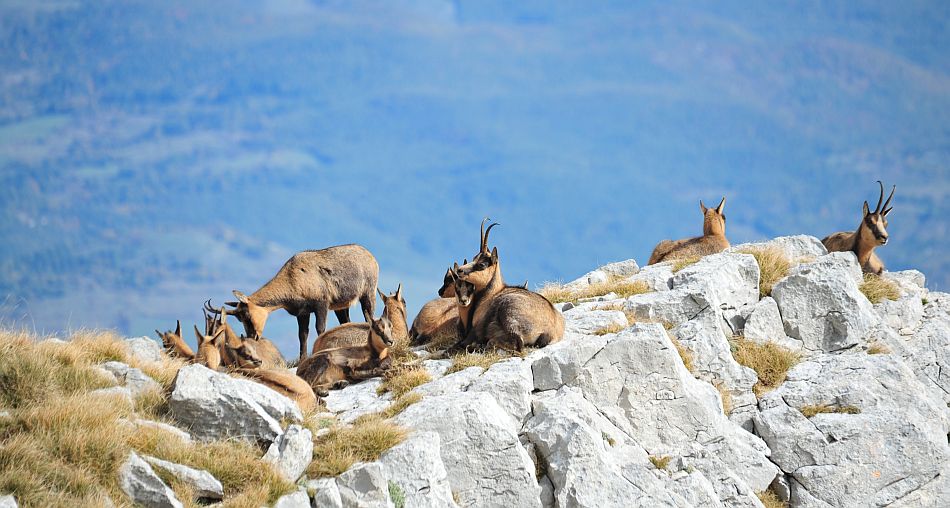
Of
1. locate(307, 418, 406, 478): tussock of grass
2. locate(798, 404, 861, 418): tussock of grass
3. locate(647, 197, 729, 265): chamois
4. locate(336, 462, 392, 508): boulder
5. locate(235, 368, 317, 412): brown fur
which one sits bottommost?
locate(336, 462, 392, 508): boulder

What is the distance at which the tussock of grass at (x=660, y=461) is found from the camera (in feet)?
39.9

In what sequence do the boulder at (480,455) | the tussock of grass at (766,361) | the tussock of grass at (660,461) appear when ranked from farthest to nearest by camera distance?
the tussock of grass at (766,361), the tussock of grass at (660,461), the boulder at (480,455)

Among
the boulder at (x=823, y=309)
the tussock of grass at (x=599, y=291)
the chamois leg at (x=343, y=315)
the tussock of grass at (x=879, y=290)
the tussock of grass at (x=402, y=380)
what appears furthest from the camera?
the chamois leg at (x=343, y=315)

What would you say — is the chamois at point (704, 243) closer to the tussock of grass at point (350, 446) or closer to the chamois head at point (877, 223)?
the chamois head at point (877, 223)

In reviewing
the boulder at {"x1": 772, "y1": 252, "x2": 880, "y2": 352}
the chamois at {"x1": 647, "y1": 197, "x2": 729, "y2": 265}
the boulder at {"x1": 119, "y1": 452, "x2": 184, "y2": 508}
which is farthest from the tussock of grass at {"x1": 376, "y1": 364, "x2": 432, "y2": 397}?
the chamois at {"x1": 647, "y1": 197, "x2": 729, "y2": 265}

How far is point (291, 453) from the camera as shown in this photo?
31.6ft

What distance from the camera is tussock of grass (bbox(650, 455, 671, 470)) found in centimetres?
1216

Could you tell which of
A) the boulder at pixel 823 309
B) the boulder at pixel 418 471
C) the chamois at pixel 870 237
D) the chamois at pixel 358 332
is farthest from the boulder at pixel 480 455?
the chamois at pixel 870 237

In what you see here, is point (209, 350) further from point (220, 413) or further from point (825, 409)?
point (825, 409)

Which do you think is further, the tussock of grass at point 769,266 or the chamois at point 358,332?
the tussock of grass at point 769,266

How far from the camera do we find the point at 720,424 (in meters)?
13.4

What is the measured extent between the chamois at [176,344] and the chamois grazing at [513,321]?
4.67m

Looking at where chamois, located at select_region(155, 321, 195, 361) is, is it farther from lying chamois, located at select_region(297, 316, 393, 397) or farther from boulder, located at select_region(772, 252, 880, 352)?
boulder, located at select_region(772, 252, 880, 352)

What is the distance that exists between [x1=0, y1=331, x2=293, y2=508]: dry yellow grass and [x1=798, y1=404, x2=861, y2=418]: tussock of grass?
27.2 ft
